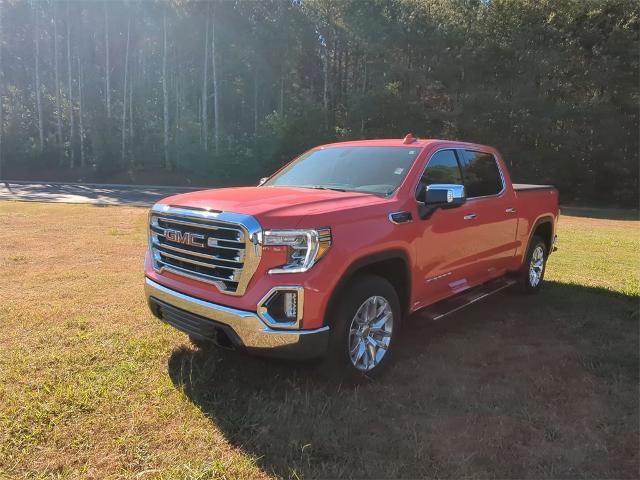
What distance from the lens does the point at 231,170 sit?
32.3 m

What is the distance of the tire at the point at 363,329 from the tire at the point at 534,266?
288 centimetres

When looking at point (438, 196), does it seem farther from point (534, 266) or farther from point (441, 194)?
point (534, 266)

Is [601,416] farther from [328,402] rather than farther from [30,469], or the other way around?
[30,469]

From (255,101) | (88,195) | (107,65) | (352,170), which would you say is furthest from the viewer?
(255,101)

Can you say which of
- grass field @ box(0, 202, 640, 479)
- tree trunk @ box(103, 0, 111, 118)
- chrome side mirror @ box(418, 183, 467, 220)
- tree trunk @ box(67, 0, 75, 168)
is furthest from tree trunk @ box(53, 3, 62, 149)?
chrome side mirror @ box(418, 183, 467, 220)

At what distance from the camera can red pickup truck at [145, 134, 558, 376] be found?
3162mm

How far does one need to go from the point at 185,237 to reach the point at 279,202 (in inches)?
29.0

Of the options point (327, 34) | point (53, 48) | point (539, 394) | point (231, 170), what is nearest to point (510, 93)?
point (327, 34)

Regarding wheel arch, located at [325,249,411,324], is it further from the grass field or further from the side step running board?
the grass field

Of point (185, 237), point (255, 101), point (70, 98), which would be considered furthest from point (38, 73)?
point (185, 237)

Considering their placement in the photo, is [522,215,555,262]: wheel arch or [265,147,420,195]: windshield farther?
[522,215,555,262]: wheel arch

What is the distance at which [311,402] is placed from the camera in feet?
11.0

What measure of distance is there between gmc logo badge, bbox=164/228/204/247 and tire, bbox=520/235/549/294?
13.9ft

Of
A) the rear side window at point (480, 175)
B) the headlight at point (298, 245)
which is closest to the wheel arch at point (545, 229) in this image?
the rear side window at point (480, 175)
